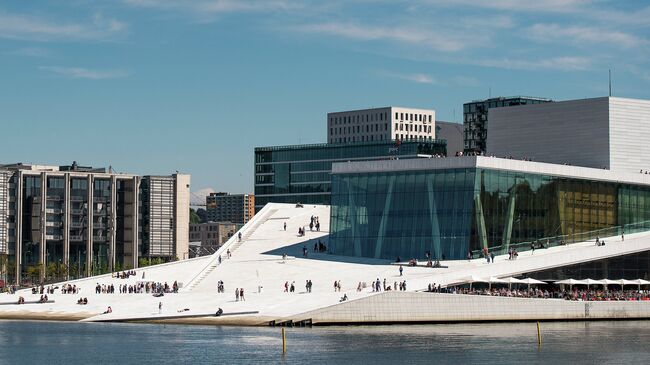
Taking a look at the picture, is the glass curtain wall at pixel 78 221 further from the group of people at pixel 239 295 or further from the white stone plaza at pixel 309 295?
the group of people at pixel 239 295

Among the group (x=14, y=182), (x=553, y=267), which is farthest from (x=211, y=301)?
(x=14, y=182)

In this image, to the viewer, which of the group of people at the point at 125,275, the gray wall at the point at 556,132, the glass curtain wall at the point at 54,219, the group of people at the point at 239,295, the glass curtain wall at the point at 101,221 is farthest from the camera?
the glass curtain wall at the point at 101,221

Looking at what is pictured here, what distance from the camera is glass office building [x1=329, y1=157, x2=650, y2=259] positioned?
10412cm

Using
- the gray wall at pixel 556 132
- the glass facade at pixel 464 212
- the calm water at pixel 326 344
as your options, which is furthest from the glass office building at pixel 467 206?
the calm water at pixel 326 344

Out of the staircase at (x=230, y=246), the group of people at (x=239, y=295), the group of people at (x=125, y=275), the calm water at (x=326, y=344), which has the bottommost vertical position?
the calm water at (x=326, y=344)

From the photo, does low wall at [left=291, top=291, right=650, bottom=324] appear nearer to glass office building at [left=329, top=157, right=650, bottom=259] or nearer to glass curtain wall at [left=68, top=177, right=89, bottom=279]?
glass office building at [left=329, top=157, right=650, bottom=259]

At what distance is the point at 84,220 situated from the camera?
17575 cm

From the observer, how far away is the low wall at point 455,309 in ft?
291

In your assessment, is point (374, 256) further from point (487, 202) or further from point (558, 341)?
point (558, 341)

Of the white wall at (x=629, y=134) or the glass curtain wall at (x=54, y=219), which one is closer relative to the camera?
the white wall at (x=629, y=134)

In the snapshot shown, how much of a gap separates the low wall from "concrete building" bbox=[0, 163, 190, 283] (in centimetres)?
8111

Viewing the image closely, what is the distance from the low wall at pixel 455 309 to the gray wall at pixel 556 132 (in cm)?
2109

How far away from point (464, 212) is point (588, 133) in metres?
17.9

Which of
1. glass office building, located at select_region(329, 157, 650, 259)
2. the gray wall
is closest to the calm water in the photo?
glass office building, located at select_region(329, 157, 650, 259)
